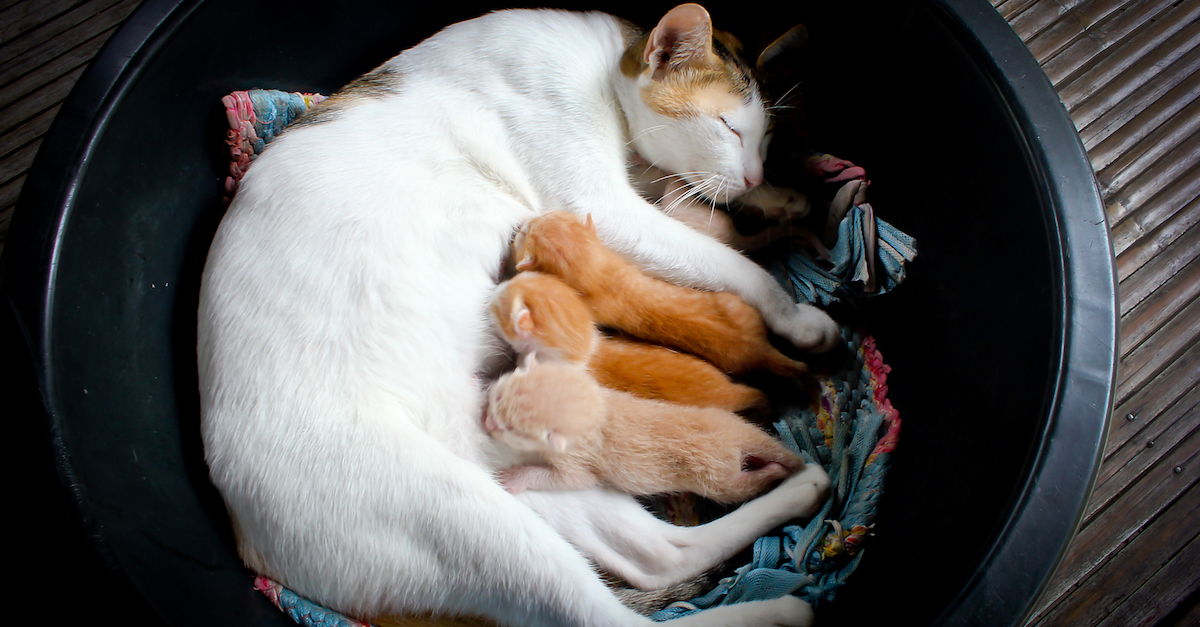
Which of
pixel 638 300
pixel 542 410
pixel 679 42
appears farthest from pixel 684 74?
pixel 542 410

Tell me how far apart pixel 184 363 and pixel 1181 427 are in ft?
6.81

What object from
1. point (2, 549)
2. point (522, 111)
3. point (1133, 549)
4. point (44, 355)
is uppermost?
point (522, 111)

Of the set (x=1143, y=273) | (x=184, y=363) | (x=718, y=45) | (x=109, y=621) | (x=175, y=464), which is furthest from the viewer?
(x=1143, y=273)

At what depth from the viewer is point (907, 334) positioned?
123 cm

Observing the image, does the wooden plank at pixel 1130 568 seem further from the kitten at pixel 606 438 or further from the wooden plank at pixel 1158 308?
the kitten at pixel 606 438

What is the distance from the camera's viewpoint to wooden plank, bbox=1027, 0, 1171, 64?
4.96 ft

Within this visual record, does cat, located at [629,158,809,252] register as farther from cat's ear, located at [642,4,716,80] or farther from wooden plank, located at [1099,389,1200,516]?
wooden plank, located at [1099,389,1200,516]

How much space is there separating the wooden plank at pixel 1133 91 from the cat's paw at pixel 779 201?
0.71 metres

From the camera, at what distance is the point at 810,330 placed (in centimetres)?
124

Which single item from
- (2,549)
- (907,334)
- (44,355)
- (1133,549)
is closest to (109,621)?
(44,355)

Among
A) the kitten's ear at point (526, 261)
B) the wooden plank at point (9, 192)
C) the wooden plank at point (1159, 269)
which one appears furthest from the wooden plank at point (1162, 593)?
the wooden plank at point (9, 192)

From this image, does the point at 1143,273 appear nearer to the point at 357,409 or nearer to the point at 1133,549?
the point at 1133,549

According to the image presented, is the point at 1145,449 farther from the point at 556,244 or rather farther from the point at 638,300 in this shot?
the point at 556,244

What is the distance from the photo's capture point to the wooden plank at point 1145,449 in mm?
1329
